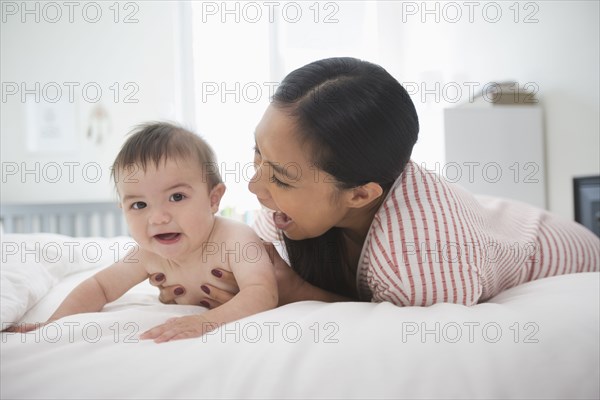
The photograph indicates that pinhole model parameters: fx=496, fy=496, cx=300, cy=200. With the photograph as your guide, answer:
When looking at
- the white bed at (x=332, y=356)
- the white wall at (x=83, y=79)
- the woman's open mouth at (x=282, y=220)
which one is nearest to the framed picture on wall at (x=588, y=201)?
the white bed at (x=332, y=356)

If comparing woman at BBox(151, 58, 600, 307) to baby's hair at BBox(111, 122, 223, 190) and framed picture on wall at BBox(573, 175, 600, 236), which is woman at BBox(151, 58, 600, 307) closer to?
baby's hair at BBox(111, 122, 223, 190)

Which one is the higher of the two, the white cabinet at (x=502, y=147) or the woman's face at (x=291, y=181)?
the white cabinet at (x=502, y=147)

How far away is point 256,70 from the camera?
11.9 feet

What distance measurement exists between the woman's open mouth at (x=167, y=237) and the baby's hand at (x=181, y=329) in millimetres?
212

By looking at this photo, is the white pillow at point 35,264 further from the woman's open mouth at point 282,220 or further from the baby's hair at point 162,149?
the woman's open mouth at point 282,220

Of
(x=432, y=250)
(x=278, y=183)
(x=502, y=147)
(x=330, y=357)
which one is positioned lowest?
(x=330, y=357)

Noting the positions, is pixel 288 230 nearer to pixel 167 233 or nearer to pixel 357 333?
pixel 167 233

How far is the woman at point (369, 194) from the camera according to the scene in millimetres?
749

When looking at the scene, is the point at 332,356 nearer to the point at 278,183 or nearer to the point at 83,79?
the point at 278,183

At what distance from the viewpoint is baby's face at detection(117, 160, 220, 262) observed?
829mm

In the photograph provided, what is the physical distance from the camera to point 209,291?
916 millimetres

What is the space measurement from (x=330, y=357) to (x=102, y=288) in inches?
20.0

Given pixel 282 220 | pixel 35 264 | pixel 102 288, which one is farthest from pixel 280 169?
pixel 35 264

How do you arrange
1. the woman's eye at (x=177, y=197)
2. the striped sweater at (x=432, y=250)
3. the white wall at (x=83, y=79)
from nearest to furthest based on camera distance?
the striped sweater at (x=432, y=250) < the woman's eye at (x=177, y=197) < the white wall at (x=83, y=79)
